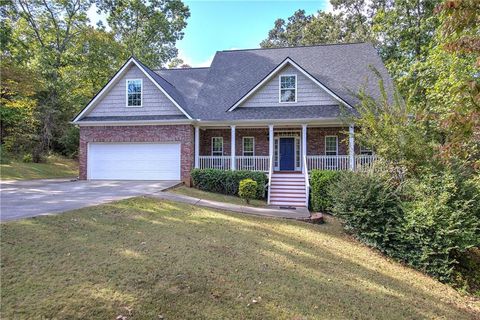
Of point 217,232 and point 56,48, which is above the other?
point 56,48

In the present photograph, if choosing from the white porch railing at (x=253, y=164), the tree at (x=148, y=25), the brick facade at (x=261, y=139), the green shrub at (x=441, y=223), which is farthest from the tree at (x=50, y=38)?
the green shrub at (x=441, y=223)

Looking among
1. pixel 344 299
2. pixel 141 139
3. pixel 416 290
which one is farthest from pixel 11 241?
pixel 141 139

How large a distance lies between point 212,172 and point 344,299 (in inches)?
384

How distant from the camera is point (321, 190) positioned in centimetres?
1216

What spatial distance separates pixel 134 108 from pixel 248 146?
6.52m

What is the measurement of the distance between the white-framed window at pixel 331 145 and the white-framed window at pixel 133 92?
1035 cm

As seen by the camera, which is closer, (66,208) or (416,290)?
(416,290)

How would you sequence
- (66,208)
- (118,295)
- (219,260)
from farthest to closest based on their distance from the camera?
(66,208), (219,260), (118,295)

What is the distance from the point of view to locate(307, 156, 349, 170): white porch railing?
14555mm

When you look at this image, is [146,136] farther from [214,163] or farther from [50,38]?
[50,38]

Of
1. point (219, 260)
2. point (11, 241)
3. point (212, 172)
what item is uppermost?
point (212, 172)

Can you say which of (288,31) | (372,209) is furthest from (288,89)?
(288,31)

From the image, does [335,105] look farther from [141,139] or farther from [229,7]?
[141,139]

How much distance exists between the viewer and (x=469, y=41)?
4551 mm
